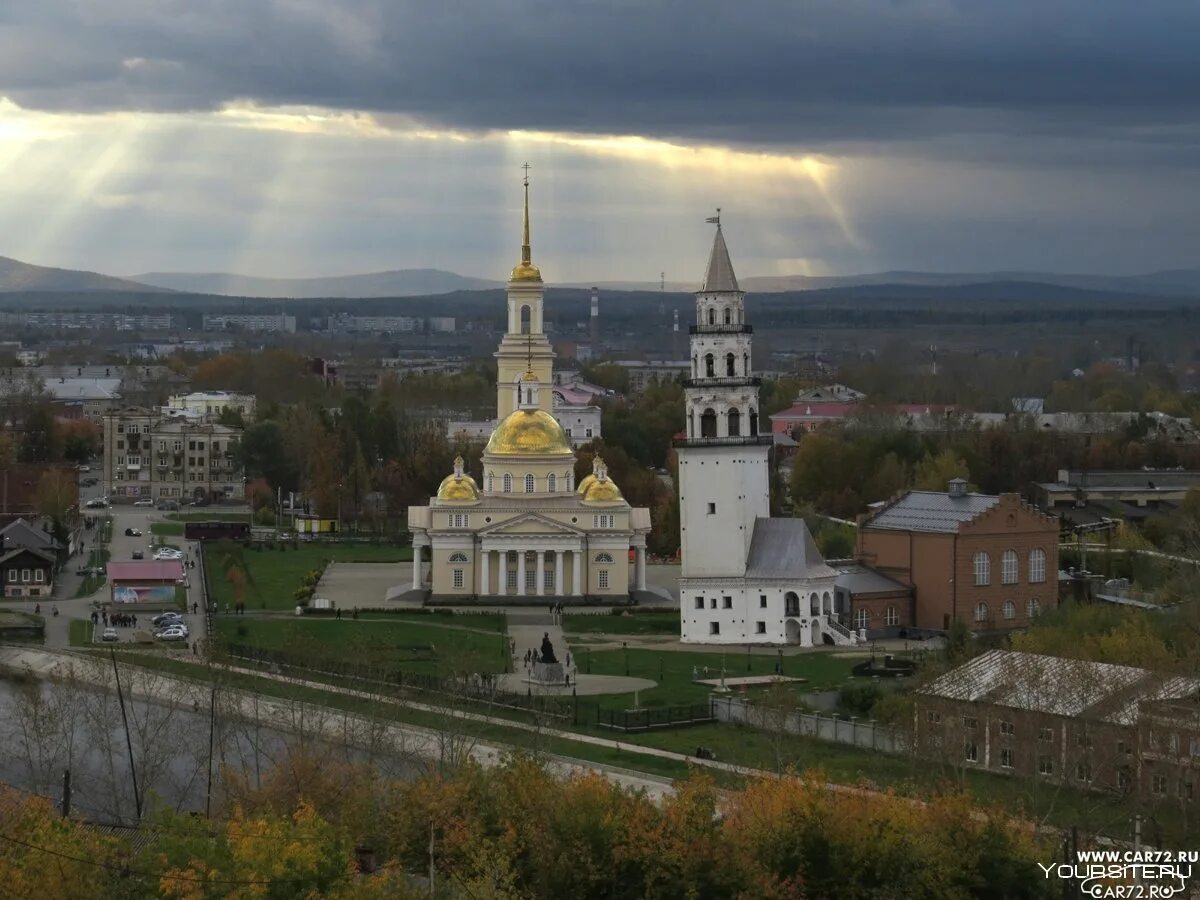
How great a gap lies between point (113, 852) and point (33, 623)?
127 feet

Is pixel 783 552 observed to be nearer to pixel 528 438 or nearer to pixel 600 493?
pixel 600 493

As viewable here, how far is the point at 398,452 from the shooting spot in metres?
125

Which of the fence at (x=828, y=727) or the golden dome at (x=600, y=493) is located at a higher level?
the golden dome at (x=600, y=493)

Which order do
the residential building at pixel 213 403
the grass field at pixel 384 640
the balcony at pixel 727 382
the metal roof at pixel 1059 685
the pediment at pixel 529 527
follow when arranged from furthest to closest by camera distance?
1. the residential building at pixel 213 403
2. the pediment at pixel 529 527
3. the balcony at pixel 727 382
4. the grass field at pixel 384 640
5. the metal roof at pixel 1059 685

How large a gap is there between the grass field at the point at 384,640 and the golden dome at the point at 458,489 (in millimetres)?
6311

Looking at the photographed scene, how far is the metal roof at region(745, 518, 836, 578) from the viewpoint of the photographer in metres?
74.7

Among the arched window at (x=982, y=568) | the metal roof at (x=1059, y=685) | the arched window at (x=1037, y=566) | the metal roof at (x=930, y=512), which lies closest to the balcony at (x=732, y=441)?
the metal roof at (x=930, y=512)

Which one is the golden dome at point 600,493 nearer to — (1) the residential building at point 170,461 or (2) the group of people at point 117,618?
(2) the group of people at point 117,618

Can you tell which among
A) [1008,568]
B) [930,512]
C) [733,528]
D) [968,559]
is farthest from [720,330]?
[1008,568]

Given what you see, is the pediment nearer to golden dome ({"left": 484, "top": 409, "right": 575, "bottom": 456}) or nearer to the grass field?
golden dome ({"left": 484, "top": 409, "right": 575, "bottom": 456})

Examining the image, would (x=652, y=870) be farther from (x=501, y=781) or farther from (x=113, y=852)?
(x=113, y=852)

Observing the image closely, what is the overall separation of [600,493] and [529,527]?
2.86 metres

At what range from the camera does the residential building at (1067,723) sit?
48250mm

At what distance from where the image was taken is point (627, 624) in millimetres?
79250
